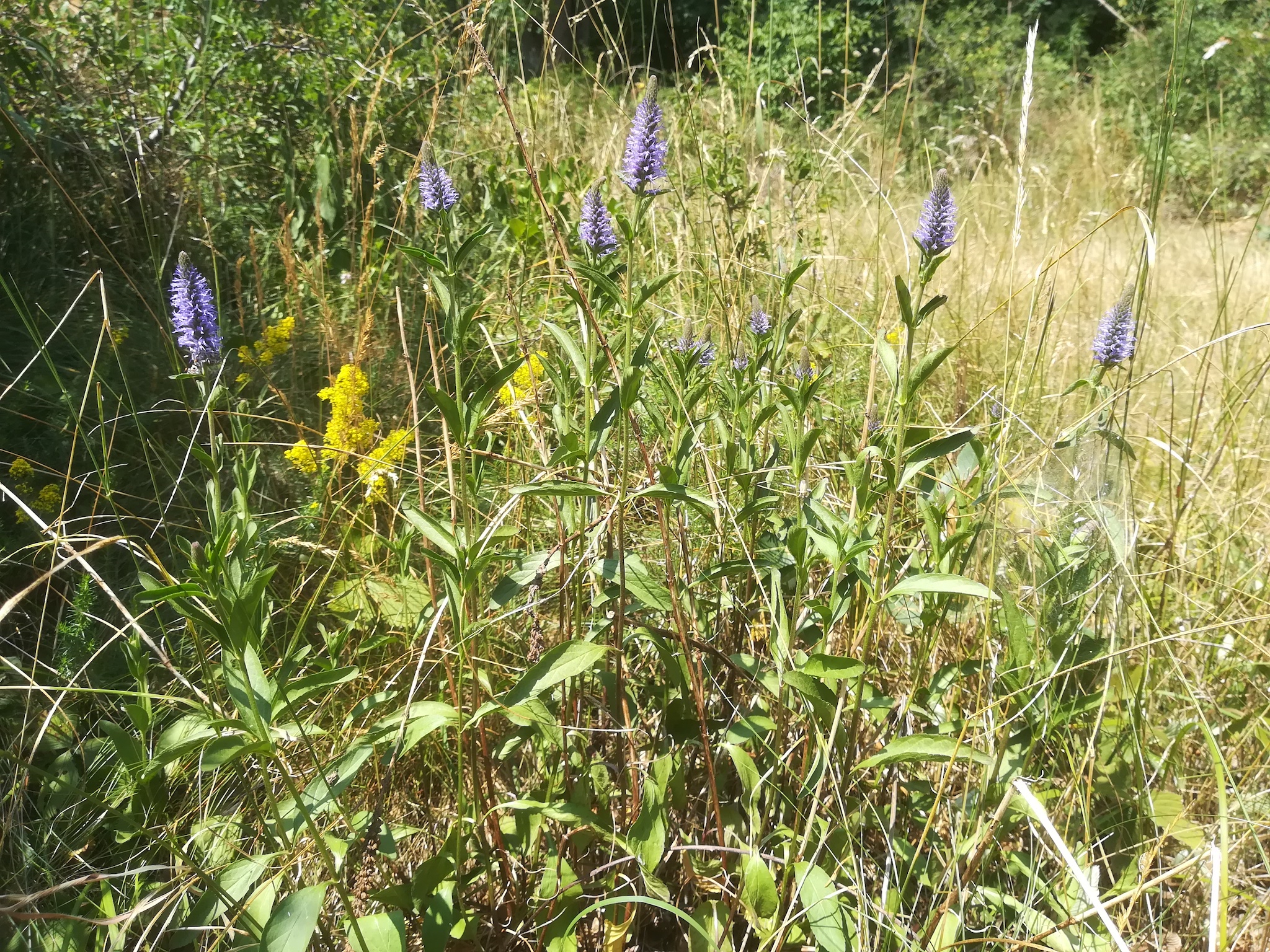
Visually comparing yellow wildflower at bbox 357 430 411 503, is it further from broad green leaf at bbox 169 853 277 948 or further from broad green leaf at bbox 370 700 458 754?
broad green leaf at bbox 169 853 277 948

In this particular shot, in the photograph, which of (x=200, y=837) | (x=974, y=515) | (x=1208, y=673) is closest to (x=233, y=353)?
(x=200, y=837)

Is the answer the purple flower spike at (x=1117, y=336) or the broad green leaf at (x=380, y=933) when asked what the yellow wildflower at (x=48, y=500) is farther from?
the purple flower spike at (x=1117, y=336)

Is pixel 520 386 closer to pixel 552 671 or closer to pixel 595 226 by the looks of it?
pixel 595 226

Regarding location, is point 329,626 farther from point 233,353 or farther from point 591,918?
point 233,353

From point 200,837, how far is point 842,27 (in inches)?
377

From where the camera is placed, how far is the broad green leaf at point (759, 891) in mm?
1327

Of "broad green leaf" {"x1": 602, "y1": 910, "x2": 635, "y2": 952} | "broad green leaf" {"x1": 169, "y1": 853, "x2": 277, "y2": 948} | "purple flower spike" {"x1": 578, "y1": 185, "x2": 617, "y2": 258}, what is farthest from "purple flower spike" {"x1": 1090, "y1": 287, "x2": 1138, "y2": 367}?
"broad green leaf" {"x1": 169, "y1": 853, "x2": 277, "y2": 948}

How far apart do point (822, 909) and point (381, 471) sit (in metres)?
1.34

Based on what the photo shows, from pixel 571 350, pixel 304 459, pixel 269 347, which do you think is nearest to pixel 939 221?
A: pixel 571 350

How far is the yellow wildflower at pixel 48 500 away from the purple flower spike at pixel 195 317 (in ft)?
2.90

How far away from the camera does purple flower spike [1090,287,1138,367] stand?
1796 millimetres

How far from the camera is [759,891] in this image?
52.5 inches

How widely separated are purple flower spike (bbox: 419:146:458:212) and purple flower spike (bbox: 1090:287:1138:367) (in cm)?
127

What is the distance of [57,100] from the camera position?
9.87 feet
